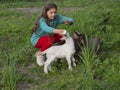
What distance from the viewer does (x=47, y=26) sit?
4980 millimetres

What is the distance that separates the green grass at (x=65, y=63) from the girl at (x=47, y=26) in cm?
32

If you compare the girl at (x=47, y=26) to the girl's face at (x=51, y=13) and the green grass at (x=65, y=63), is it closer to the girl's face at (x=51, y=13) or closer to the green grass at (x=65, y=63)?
the girl's face at (x=51, y=13)

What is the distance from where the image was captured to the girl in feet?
16.4

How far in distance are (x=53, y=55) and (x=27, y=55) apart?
91 centimetres

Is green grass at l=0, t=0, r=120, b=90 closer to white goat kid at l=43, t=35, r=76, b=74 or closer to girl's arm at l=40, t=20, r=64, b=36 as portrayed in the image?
white goat kid at l=43, t=35, r=76, b=74

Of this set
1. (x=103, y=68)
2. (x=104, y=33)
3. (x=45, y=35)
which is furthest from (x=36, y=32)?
(x=104, y=33)

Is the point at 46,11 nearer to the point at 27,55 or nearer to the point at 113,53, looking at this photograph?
the point at 27,55

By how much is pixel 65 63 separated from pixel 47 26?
0.57 metres

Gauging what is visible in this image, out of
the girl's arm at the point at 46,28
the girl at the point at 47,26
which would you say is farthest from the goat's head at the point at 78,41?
the girl's arm at the point at 46,28

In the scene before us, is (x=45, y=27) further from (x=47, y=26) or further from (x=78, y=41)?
(x=78, y=41)

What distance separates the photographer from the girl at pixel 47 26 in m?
5.00

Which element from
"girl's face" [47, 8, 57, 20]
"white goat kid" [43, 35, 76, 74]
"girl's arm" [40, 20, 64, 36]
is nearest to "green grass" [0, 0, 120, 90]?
"white goat kid" [43, 35, 76, 74]

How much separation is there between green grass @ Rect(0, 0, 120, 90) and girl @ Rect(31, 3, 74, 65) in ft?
1.04

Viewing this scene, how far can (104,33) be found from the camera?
6.62 meters
